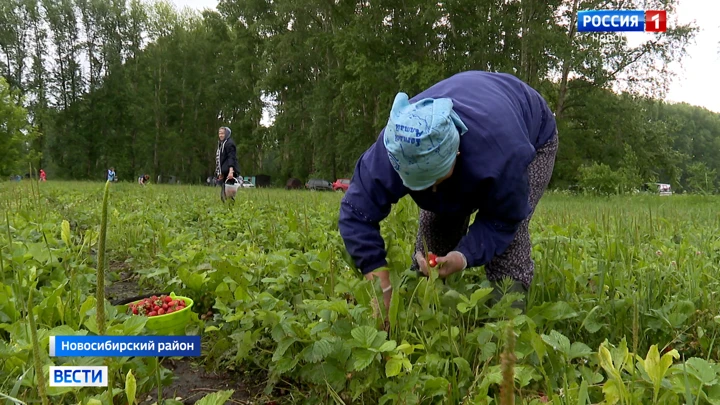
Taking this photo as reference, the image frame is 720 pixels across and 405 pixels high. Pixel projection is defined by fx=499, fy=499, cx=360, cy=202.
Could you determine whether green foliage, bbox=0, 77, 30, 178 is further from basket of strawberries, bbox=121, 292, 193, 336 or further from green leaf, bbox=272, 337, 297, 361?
green leaf, bbox=272, 337, 297, 361

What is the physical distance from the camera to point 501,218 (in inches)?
80.5

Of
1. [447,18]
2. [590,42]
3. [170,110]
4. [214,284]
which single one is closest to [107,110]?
[170,110]

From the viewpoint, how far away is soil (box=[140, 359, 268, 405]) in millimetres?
1741

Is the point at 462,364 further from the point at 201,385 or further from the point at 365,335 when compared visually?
the point at 201,385

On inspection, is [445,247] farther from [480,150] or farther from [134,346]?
[134,346]

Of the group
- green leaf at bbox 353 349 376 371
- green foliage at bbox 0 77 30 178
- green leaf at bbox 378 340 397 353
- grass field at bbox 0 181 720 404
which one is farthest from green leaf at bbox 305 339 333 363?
green foliage at bbox 0 77 30 178

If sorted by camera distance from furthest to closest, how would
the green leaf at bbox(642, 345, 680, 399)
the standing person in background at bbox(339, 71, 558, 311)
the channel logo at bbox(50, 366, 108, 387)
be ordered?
the standing person in background at bbox(339, 71, 558, 311)
the green leaf at bbox(642, 345, 680, 399)
the channel logo at bbox(50, 366, 108, 387)

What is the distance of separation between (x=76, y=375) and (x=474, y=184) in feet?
4.66

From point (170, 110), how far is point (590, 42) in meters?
33.2

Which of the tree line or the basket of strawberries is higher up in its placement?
the tree line

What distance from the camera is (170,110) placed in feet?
138

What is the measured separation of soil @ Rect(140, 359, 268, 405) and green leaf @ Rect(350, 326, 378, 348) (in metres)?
0.47

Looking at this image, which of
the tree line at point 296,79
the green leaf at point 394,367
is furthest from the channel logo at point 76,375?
the tree line at point 296,79

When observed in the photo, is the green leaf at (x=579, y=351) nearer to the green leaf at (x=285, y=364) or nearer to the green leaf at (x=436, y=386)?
Answer: the green leaf at (x=436, y=386)
